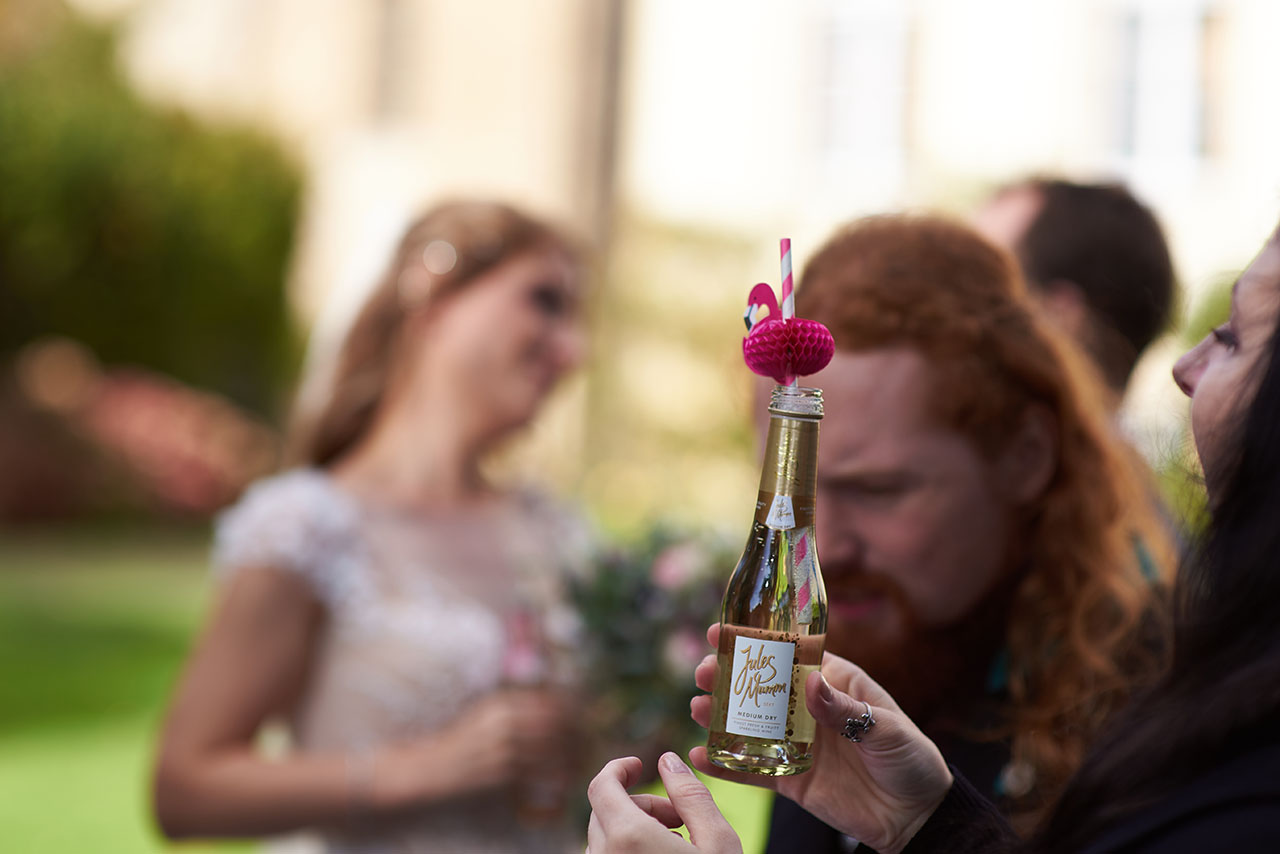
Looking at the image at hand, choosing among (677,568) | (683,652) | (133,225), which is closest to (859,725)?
(683,652)

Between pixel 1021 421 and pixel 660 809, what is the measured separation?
2.71 feet

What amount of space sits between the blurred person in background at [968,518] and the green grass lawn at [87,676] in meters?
1.12

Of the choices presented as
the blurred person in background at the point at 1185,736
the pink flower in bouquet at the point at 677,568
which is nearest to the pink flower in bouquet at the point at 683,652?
the pink flower in bouquet at the point at 677,568

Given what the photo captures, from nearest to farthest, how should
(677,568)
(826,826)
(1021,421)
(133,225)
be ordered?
1. (826,826)
2. (1021,421)
3. (677,568)
4. (133,225)

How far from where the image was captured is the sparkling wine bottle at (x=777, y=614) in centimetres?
121

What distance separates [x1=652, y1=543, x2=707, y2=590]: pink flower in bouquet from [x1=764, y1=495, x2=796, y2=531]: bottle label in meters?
1.63

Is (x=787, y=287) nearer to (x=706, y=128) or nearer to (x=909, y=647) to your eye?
(x=909, y=647)

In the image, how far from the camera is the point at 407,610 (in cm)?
317

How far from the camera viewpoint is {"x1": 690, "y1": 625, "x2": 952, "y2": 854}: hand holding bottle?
1.31 m

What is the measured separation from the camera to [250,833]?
3000 mm

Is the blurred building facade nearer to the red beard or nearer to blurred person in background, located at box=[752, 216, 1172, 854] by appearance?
blurred person in background, located at box=[752, 216, 1172, 854]

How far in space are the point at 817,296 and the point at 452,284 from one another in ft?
6.25

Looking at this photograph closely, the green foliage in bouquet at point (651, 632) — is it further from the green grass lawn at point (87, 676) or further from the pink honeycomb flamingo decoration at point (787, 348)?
the pink honeycomb flamingo decoration at point (787, 348)

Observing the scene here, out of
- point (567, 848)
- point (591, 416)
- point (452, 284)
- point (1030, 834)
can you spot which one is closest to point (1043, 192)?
point (452, 284)
